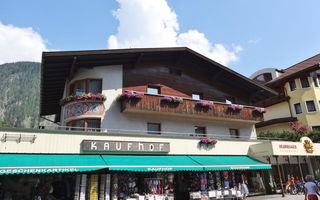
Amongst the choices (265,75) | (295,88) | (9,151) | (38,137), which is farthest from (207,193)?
(265,75)

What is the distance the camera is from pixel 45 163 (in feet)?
38.5

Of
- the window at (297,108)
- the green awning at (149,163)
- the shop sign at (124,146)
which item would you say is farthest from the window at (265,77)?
the shop sign at (124,146)

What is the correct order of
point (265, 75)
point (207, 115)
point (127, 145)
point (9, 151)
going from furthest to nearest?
point (265, 75)
point (207, 115)
point (127, 145)
point (9, 151)

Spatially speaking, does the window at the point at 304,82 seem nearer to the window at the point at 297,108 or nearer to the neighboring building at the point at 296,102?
the neighboring building at the point at 296,102

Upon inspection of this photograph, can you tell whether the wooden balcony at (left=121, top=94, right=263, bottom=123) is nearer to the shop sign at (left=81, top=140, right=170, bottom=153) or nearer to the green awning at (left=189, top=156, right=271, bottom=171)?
the shop sign at (left=81, top=140, right=170, bottom=153)

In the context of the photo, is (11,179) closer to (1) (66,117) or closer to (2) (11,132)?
(2) (11,132)

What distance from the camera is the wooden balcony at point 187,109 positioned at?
55.7 feet

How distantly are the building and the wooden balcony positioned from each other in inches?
3.0

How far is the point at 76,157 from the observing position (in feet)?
43.5

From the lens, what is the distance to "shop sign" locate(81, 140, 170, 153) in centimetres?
1398

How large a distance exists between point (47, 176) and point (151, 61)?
11480 millimetres

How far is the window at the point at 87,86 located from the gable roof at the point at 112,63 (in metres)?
0.99

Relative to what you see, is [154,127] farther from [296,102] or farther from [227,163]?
[296,102]

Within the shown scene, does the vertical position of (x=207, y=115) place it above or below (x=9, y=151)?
above
